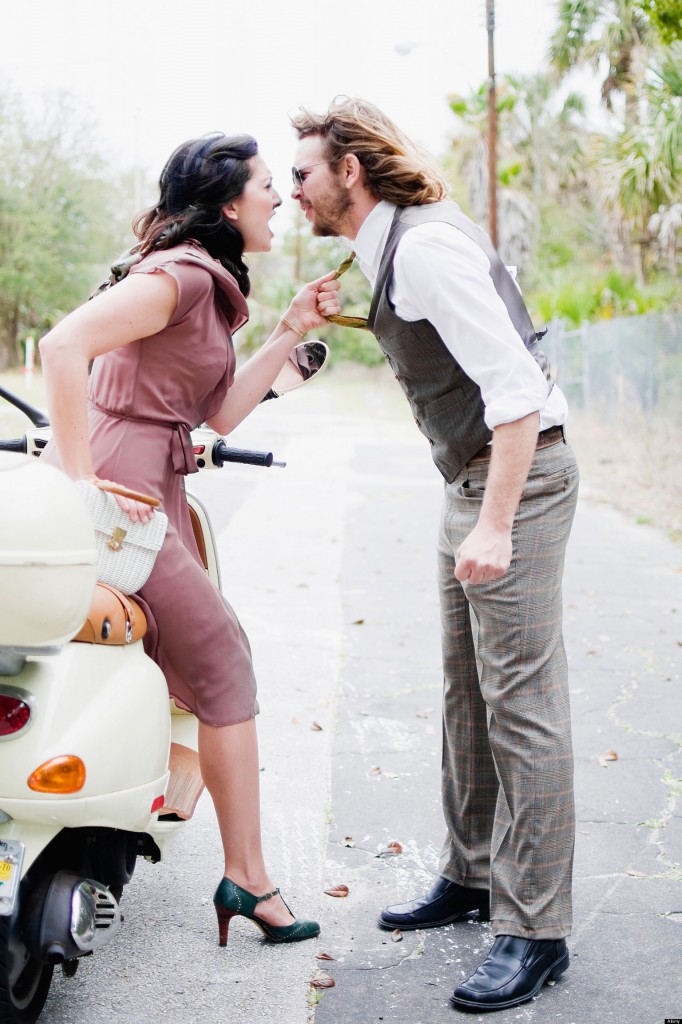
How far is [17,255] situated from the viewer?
38344mm

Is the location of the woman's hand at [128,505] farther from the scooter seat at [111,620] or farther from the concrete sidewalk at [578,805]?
the concrete sidewalk at [578,805]

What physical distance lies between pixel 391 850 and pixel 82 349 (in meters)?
1.96

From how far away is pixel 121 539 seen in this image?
93.3 inches

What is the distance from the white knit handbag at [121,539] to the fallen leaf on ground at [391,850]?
1.52m

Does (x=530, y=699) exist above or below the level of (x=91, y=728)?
below

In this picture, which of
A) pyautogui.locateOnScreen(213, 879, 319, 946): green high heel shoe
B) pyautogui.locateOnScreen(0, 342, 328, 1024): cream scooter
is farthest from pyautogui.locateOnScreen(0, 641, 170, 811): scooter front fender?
pyautogui.locateOnScreen(213, 879, 319, 946): green high heel shoe

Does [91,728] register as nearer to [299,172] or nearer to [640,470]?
[299,172]

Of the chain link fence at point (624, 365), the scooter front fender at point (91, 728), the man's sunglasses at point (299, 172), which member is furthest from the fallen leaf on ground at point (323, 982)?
the chain link fence at point (624, 365)

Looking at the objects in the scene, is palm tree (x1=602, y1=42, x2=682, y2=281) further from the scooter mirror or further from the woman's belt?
the woman's belt

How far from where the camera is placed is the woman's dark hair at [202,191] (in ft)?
8.73

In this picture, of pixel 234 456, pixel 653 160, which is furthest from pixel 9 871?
pixel 653 160

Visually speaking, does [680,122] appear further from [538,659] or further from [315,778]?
[538,659]

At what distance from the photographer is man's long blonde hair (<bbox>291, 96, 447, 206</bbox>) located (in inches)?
103

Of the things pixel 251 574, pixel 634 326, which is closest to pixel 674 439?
pixel 634 326
